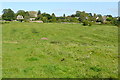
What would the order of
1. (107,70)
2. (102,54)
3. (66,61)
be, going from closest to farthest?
(107,70)
(66,61)
(102,54)

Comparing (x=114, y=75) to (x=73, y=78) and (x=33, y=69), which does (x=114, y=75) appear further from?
(x=33, y=69)

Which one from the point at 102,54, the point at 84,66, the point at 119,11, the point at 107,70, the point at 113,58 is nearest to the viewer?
the point at 119,11

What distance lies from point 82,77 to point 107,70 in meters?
2.28

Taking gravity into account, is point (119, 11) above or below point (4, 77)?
above

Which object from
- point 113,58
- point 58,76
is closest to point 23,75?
point 58,76

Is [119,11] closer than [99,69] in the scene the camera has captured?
Yes

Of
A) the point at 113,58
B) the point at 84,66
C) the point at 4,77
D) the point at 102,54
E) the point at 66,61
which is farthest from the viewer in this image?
the point at 102,54

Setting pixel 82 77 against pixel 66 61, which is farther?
pixel 66 61

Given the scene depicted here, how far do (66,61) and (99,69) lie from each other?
3.54 metres

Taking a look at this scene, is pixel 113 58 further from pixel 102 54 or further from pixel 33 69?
pixel 33 69

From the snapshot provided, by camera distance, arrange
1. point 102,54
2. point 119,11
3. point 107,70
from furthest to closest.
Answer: point 102,54, point 107,70, point 119,11

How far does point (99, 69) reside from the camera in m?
12.1

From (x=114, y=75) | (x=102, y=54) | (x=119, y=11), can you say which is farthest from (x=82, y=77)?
(x=102, y=54)

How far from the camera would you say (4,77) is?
1046 cm
